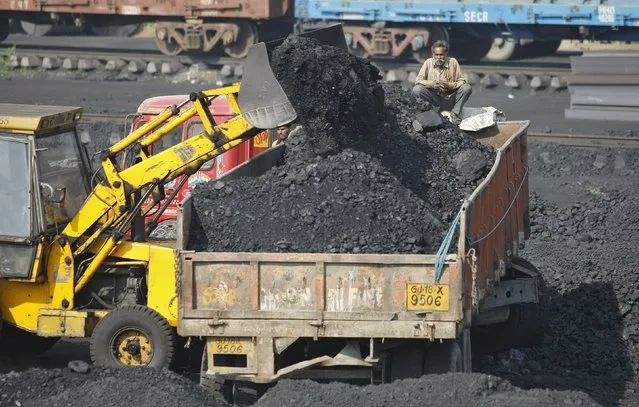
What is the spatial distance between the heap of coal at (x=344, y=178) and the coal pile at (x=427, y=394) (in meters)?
1.04

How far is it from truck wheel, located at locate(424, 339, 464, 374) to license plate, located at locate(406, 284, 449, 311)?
506mm

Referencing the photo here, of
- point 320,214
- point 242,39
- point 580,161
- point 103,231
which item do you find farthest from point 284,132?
point 242,39

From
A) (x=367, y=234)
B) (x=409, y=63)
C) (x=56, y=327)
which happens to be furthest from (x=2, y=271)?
(x=409, y=63)

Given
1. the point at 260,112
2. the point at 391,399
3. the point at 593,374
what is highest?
the point at 260,112

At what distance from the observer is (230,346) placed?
868 cm

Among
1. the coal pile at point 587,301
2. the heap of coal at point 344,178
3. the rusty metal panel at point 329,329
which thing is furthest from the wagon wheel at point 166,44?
the rusty metal panel at point 329,329

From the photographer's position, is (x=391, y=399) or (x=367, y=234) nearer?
(x=391, y=399)

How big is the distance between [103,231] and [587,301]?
17.5 ft

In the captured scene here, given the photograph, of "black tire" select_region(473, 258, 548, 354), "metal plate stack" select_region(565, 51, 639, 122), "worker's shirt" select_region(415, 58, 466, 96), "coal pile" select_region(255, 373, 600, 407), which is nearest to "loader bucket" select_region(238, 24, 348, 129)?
"coal pile" select_region(255, 373, 600, 407)

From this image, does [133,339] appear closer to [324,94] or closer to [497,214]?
[324,94]

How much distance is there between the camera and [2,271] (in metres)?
9.85

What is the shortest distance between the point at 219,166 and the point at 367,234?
4.21 meters

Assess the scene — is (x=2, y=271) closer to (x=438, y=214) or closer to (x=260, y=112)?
(x=260, y=112)

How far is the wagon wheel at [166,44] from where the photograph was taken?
93.7 feet
